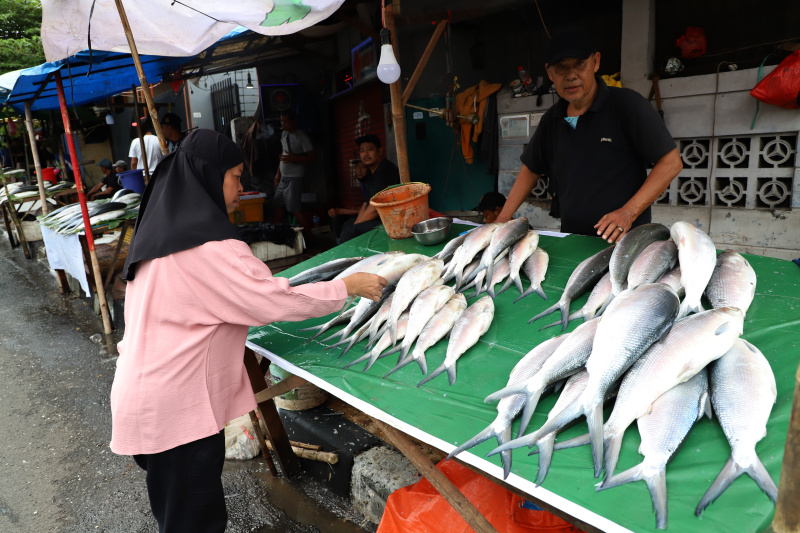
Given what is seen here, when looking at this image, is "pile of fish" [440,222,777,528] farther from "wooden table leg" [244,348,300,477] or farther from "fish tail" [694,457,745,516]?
"wooden table leg" [244,348,300,477]

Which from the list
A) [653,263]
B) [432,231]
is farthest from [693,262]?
[432,231]

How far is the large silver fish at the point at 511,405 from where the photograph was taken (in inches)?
64.7

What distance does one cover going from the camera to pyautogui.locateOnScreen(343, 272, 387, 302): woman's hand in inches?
99.0

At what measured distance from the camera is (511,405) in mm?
1739

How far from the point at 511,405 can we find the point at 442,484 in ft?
1.50

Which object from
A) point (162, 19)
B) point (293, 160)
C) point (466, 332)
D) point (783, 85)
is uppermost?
point (162, 19)

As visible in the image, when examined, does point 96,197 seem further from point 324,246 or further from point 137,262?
point 137,262

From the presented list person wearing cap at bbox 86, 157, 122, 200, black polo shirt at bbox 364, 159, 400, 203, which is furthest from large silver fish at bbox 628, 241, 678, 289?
person wearing cap at bbox 86, 157, 122, 200

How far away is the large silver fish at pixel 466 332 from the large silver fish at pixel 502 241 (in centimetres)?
37

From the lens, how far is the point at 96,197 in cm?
1128

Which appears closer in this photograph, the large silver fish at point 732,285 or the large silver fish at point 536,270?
the large silver fish at point 732,285

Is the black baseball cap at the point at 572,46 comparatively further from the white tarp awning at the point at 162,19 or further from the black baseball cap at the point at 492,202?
the black baseball cap at the point at 492,202

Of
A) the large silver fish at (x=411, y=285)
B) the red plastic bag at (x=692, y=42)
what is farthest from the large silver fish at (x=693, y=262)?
the red plastic bag at (x=692, y=42)

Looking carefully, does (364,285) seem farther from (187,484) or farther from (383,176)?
(383,176)
